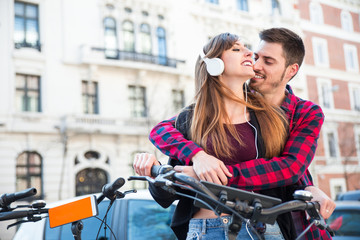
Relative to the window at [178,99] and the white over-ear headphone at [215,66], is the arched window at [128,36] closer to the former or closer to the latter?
the window at [178,99]

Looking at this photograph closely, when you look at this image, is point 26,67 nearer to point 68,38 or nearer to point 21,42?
point 21,42

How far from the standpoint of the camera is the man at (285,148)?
2012 millimetres

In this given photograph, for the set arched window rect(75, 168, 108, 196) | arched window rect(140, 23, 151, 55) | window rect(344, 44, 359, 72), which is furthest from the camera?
window rect(344, 44, 359, 72)

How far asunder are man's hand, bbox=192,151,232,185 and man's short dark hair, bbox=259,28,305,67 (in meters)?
1.04

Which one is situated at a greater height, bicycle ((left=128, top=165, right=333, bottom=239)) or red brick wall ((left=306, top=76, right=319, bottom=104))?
red brick wall ((left=306, top=76, right=319, bottom=104))

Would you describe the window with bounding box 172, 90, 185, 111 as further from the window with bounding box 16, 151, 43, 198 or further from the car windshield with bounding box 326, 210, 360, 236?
the car windshield with bounding box 326, 210, 360, 236

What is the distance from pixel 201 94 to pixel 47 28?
62.3ft

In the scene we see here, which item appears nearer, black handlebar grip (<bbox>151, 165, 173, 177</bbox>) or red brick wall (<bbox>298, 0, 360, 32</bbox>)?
black handlebar grip (<bbox>151, 165, 173, 177</bbox>)

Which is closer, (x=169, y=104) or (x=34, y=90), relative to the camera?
(x=34, y=90)

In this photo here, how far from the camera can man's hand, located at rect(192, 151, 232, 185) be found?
6.41 feet

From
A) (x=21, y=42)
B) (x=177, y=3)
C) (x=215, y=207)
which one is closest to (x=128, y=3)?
(x=177, y=3)

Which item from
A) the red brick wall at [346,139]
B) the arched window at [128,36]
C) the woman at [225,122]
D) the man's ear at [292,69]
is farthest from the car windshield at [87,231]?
the red brick wall at [346,139]

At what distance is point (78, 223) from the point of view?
2.44 metres

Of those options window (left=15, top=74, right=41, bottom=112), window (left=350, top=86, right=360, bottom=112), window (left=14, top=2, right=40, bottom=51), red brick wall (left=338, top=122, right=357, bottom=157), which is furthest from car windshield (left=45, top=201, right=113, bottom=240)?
window (left=350, top=86, right=360, bottom=112)
